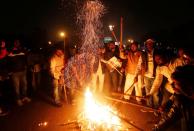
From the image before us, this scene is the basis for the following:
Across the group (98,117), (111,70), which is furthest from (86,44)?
(98,117)

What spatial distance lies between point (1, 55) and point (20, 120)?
2.51m

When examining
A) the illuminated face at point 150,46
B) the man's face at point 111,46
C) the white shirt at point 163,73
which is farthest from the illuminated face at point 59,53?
the white shirt at point 163,73

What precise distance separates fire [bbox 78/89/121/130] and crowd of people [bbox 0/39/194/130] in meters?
0.92

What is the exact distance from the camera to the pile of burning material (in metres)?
6.29

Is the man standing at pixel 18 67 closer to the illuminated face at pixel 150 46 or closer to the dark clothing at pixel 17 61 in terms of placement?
the dark clothing at pixel 17 61

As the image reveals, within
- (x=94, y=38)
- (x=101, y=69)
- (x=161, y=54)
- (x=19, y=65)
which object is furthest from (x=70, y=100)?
(x=94, y=38)

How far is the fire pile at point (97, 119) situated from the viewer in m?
6.31

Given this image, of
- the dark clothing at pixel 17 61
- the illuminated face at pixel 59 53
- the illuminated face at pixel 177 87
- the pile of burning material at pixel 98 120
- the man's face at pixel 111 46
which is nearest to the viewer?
the illuminated face at pixel 177 87

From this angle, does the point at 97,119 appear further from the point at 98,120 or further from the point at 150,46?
the point at 150,46

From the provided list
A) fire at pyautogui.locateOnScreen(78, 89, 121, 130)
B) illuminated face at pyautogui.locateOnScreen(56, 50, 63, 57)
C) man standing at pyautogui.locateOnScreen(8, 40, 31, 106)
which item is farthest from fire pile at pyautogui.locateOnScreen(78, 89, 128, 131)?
man standing at pyautogui.locateOnScreen(8, 40, 31, 106)

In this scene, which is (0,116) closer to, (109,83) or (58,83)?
(58,83)

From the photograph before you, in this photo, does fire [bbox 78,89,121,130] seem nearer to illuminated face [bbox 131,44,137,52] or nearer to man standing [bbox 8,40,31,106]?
illuminated face [bbox 131,44,137,52]

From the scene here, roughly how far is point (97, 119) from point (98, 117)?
0.36ft

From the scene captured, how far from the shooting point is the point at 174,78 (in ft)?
13.4
